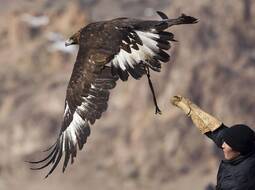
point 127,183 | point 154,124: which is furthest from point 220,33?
point 127,183

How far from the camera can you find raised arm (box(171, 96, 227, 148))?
7.01 meters

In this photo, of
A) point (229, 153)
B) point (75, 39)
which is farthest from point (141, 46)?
point (229, 153)

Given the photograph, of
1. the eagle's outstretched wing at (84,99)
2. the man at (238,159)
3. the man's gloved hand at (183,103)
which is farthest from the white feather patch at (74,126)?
the man at (238,159)

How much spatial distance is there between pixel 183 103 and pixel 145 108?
32.4 meters

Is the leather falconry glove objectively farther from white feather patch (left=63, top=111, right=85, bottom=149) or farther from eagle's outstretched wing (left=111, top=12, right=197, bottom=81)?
white feather patch (left=63, top=111, right=85, bottom=149)

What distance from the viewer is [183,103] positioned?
7336 millimetres

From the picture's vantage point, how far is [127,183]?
1485 inches

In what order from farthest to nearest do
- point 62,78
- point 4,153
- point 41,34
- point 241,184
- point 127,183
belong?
point 41,34, point 62,78, point 4,153, point 127,183, point 241,184

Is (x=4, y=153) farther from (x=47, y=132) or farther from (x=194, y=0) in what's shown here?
(x=194, y=0)

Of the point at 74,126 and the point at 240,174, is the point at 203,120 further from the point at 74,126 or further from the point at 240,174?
the point at 74,126

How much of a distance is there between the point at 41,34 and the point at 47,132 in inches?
281

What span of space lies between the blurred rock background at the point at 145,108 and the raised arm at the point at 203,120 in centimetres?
2898

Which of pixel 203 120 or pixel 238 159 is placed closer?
pixel 238 159

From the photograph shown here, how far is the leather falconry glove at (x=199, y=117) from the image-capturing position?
707cm
